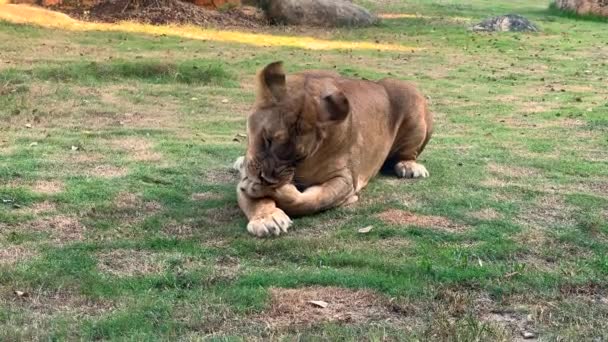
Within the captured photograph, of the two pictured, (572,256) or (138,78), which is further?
(138,78)

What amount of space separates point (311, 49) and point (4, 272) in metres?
13.2

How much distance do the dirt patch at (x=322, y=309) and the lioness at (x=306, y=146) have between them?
975mm

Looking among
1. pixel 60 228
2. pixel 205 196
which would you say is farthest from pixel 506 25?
pixel 60 228

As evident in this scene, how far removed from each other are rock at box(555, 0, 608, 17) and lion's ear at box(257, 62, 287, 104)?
2318 centimetres

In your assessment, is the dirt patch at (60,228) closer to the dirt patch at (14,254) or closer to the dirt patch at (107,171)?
the dirt patch at (14,254)

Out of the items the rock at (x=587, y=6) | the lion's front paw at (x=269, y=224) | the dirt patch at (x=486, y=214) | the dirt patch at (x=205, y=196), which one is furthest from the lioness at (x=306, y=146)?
the rock at (x=587, y=6)

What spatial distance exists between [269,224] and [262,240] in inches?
5.0

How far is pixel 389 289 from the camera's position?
453 centimetres

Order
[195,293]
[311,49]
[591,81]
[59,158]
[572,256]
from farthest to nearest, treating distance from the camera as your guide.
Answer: [311,49]
[591,81]
[59,158]
[572,256]
[195,293]

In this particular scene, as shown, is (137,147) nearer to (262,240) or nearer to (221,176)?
(221,176)

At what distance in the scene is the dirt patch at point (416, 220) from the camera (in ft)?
18.9

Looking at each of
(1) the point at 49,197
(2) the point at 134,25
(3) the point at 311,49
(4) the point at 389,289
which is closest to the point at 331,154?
(4) the point at 389,289

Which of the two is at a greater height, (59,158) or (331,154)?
(331,154)

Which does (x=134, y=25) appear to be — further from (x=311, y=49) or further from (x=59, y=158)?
(x=59, y=158)
